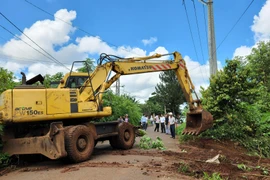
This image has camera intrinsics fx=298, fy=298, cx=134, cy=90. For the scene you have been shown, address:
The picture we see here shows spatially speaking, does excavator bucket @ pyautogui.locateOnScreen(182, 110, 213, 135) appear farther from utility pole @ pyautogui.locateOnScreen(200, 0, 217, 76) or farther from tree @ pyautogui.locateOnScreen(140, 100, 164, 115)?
tree @ pyautogui.locateOnScreen(140, 100, 164, 115)

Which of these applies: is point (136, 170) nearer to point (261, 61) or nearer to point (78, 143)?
point (78, 143)

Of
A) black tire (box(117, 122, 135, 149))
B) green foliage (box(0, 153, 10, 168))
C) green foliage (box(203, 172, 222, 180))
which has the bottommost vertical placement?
green foliage (box(203, 172, 222, 180))

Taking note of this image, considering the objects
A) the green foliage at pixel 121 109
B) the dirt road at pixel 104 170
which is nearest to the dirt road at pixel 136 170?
the dirt road at pixel 104 170

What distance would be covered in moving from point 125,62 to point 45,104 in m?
3.93

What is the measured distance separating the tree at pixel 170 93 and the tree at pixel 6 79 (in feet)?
170

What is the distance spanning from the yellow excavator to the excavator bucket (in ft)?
9.45

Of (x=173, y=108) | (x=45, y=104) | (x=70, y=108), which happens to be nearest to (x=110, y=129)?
(x=70, y=108)

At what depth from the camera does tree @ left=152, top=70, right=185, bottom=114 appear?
6272 cm

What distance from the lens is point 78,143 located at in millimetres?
9477

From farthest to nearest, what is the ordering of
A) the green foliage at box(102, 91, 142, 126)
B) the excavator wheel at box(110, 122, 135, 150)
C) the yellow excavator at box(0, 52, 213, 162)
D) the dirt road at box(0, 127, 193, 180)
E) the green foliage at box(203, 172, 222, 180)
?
the green foliage at box(102, 91, 142, 126) → the excavator wheel at box(110, 122, 135, 150) → the yellow excavator at box(0, 52, 213, 162) → the dirt road at box(0, 127, 193, 180) → the green foliage at box(203, 172, 222, 180)

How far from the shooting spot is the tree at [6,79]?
10.8 meters

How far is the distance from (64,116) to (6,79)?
11.7ft

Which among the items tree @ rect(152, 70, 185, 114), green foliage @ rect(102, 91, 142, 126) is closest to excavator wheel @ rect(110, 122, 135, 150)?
green foliage @ rect(102, 91, 142, 126)

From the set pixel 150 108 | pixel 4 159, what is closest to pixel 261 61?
pixel 4 159
